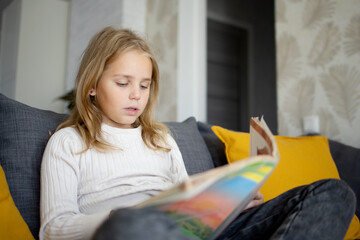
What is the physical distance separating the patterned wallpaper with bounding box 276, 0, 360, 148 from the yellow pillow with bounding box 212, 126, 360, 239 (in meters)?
0.46

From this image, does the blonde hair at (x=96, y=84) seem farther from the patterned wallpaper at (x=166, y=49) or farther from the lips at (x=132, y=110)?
the patterned wallpaper at (x=166, y=49)

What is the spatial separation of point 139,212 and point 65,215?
401 millimetres

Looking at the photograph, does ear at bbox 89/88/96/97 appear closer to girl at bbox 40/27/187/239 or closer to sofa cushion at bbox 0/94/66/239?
girl at bbox 40/27/187/239

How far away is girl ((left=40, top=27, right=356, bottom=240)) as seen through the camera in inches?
26.3

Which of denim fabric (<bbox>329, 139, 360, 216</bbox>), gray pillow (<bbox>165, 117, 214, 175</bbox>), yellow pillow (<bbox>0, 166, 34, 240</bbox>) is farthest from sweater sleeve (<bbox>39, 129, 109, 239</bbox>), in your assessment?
denim fabric (<bbox>329, 139, 360, 216</bbox>)

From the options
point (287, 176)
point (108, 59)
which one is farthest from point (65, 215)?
point (287, 176)

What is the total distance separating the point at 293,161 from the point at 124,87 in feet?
2.29

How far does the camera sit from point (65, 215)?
2.55 feet

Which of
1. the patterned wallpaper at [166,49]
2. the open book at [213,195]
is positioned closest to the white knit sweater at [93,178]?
the open book at [213,195]

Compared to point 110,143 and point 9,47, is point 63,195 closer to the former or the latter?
point 110,143

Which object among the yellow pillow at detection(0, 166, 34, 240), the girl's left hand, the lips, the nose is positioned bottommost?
the yellow pillow at detection(0, 166, 34, 240)

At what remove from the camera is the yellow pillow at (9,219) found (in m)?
0.82

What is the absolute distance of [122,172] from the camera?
985 mm

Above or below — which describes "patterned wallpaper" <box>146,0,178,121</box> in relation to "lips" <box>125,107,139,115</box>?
above
